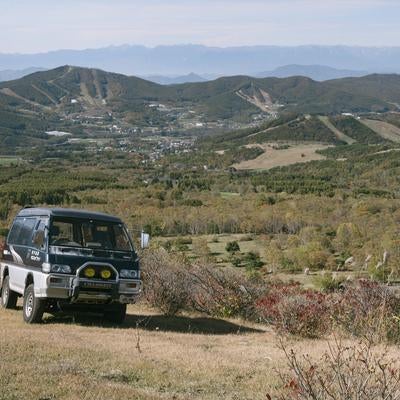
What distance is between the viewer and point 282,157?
6575 inches

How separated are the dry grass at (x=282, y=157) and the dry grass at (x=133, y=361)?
150866 millimetres

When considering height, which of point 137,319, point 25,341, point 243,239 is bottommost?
point 243,239

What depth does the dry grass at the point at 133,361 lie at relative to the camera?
6262 millimetres

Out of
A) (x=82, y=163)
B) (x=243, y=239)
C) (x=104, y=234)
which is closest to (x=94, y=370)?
(x=104, y=234)

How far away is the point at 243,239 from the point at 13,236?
7988 cm

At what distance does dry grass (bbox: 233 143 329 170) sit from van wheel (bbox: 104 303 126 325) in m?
150

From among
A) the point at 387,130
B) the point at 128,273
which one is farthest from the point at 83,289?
the point at 387,130

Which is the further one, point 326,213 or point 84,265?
point 326,213

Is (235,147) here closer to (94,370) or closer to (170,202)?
(170,202)

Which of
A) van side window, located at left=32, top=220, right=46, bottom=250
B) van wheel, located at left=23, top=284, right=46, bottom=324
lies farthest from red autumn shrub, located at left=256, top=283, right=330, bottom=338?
van side window, located at left=32, top=220, right=46, bottom=250

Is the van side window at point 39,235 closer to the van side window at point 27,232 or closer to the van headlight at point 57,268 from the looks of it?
the van side window at point 27,232

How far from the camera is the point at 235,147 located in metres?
188

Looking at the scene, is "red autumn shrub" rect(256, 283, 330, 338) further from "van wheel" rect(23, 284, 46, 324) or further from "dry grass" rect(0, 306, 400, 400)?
"van wheel" rect(23, 284, 46, 324)

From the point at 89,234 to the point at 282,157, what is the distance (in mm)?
157550
